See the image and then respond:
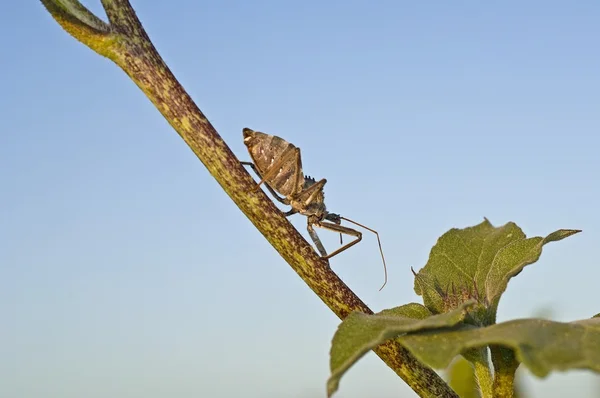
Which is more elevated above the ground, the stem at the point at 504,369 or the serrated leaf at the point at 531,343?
the stem at the point at 504,369

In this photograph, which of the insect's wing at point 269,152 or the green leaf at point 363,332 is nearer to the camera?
the green leaf at point 363,332

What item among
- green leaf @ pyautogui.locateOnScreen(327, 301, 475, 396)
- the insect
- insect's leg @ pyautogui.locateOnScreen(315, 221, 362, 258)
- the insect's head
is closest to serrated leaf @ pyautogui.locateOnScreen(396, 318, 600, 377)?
green leaf @ pyautogui.locateOnScreen(327, 301, 475, 396)

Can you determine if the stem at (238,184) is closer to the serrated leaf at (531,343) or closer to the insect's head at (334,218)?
the serrated leaf at (531,343)

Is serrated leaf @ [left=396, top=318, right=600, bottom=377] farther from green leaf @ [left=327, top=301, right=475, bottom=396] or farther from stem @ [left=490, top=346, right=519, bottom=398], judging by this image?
stem @ [left=490, top=346, right=519, bottom=398]

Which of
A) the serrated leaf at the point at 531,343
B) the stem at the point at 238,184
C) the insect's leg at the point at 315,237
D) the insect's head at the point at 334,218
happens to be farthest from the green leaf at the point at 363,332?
the insect's head at the point at 334,218

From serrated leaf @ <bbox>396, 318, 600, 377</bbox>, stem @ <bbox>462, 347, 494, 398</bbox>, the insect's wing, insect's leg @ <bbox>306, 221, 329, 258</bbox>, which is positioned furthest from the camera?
insect's leg @ <bbox>306, 221, 329, 258</bbox>
